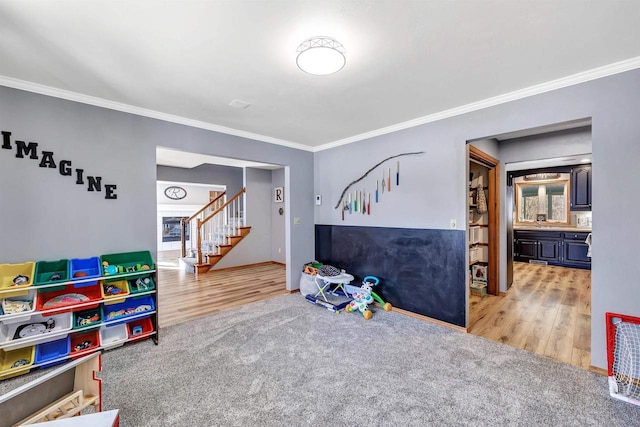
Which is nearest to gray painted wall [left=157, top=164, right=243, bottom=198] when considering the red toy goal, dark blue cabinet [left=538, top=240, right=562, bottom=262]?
the red toy goal

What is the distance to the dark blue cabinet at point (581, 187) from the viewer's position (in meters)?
5.91

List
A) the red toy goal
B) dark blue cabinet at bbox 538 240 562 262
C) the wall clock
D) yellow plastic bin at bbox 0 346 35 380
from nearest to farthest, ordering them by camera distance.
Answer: the red toy goal → yellow plastic bin at bbox 0 346 35 380 → dark blue cabinet at bbox 538 240 562 262 → the wall clock

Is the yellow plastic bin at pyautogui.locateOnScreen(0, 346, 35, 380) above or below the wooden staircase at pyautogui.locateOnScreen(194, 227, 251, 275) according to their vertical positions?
below

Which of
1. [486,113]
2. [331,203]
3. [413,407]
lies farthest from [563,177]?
[413,407]

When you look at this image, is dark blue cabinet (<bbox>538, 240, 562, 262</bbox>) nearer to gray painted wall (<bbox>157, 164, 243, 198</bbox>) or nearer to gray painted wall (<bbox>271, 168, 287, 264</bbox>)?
gray painted wall (<bbox>271, 168, 287, 264</bbox>)

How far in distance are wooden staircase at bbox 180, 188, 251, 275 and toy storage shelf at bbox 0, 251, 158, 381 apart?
3.14 meters

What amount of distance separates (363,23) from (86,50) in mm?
1979

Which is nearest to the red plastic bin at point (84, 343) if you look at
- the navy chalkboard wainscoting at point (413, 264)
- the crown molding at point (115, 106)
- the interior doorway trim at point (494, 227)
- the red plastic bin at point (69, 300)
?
the red plastic bin at point (69, 300)

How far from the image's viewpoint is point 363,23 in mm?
1646

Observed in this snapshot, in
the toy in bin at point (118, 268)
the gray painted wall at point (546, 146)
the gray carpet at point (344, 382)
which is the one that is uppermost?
the gray painted wall at point (546, 146)

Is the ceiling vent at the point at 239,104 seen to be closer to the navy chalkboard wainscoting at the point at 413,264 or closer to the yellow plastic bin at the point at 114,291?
the yellow plastic bin at the point at 114,291

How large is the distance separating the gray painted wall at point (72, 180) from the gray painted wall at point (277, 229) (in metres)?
3.57

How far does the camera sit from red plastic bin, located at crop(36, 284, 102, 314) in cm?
226

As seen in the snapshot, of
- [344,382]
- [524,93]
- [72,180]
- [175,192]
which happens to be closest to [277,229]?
[175,192]
